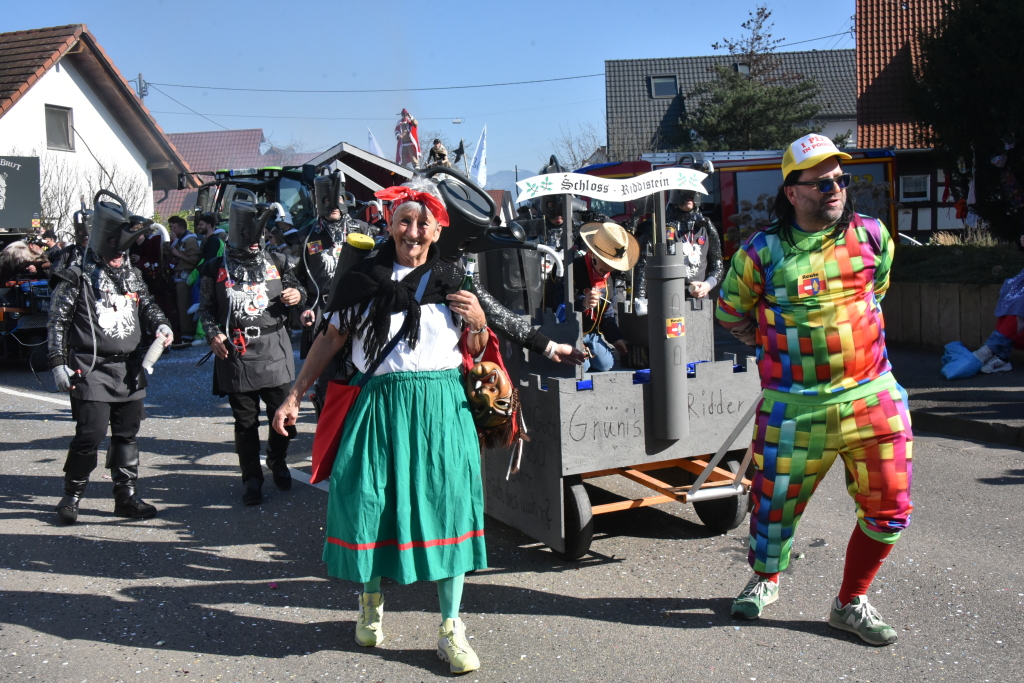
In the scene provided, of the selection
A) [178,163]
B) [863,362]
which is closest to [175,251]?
[863,362]

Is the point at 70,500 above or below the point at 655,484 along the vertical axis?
below

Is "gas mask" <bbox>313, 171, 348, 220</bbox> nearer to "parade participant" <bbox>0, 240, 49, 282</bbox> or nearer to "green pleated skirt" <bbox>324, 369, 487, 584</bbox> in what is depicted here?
"green pleated skirt" <bbox>324, 369, 487, 584</bbox>

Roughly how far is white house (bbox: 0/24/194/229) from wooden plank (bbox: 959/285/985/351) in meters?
17.4

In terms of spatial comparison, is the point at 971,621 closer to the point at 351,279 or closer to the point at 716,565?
the point at 716,565

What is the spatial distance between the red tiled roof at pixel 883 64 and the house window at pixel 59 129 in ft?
69.2

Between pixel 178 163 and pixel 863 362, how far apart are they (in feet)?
87.2

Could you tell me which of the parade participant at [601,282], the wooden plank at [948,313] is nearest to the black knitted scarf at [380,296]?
the parade participant at [601,282]

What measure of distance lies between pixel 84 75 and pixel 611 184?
23.7 m

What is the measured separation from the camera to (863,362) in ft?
11.7

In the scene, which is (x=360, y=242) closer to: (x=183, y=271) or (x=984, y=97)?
(x=183, y=271)

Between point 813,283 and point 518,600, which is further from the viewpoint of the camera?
point 518,600

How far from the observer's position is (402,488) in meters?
3.56

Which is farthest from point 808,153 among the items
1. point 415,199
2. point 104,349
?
point 104,349

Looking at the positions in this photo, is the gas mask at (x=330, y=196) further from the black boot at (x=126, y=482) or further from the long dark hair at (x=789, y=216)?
the long dark hair at (x=789, y=216)
